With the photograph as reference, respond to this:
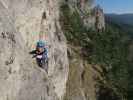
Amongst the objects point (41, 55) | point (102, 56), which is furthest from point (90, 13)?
point (41, 55)

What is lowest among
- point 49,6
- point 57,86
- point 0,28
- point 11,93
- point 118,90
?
point 118,90

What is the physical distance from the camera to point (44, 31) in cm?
2180

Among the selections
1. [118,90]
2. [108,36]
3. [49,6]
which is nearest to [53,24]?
[49,6]

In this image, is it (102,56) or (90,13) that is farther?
(90,13)

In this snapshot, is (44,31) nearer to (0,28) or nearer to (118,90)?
(0,28)

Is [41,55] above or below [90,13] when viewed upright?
below

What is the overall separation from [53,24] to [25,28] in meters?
7.85

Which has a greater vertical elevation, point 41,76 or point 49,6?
point 49,6

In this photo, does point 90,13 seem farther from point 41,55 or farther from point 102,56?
point 41,55

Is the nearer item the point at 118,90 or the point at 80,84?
the point at 80,84

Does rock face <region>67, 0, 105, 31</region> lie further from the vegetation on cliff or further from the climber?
the climber

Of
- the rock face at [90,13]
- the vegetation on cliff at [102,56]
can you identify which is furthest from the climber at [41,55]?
the rock face at [90,13]

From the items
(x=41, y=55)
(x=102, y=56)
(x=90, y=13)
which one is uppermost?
(x=90, y=13)

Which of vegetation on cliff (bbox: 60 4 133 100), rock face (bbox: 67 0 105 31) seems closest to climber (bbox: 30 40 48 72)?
vegetation on cliff (bbox: 60 4 133 100)
